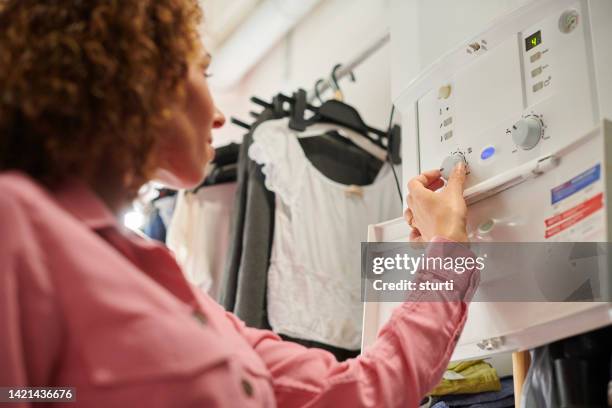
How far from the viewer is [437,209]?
0.84m

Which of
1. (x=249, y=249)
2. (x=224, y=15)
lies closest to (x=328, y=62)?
(x=224, y=15)

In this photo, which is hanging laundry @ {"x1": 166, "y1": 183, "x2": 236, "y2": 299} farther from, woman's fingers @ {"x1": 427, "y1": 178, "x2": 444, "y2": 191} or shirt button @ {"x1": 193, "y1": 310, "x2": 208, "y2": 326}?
shirt button @ {"x1": 193, "y1": 310, "x2": 208, "y2": 326}

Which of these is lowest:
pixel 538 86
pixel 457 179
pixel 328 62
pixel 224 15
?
pixel 457 179

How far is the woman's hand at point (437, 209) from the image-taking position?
0.79 m

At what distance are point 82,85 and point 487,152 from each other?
0.59 m

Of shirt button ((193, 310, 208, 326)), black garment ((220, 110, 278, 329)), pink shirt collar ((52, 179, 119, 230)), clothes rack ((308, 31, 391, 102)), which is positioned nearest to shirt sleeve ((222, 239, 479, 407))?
shirt button ((193, 310, 208, 326))

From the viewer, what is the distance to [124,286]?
462mm

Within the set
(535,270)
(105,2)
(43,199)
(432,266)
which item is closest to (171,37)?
(105,2)

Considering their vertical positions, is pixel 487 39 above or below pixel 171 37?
above

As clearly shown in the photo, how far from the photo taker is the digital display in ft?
2.87

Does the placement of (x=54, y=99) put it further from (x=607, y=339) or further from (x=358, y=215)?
(x=358, y=215)

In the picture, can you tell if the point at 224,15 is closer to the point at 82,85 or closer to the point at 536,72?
the point at 536,72

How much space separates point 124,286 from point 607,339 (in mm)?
541

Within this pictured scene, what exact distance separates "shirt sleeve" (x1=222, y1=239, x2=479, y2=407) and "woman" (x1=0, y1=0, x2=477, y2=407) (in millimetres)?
88
